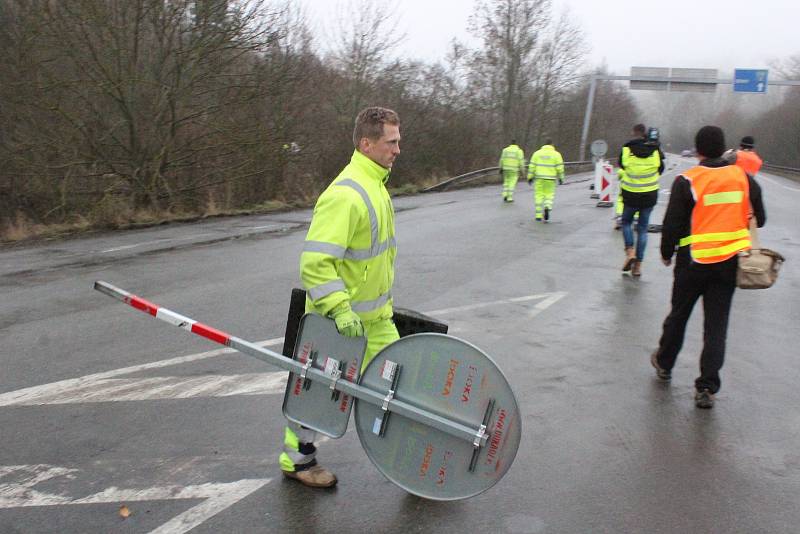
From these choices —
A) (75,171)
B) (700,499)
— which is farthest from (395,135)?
(75,171)

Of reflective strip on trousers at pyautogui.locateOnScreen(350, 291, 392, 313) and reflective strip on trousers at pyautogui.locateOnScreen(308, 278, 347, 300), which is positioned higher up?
reflective strip on trousers at pyautogui.locateOnScreen(308, 278, 347, 300)

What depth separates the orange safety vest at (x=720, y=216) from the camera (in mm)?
4887

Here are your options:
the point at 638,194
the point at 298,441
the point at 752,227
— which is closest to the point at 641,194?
the point at 638,194

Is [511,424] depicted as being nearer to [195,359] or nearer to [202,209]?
[195,359]

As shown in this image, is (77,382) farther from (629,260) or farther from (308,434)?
(629,260)

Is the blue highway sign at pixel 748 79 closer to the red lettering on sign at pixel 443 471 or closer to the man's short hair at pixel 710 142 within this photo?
the man's short hair at pixel 710 142

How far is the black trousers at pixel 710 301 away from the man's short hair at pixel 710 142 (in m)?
0.75

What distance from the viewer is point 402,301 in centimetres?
787

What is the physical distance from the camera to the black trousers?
486 cm

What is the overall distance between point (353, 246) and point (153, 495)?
1589 millimetres

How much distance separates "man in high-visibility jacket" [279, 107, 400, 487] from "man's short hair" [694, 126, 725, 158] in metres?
2.66

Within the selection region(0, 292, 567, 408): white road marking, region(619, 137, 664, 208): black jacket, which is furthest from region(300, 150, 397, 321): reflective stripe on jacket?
region(619, 137, 664, 208): black jacket

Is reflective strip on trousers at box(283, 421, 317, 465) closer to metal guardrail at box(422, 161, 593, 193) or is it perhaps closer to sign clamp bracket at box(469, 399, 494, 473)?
sign clamp bracket at box(469, 399, 494, 473)

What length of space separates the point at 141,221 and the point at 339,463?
1332 centimetres
